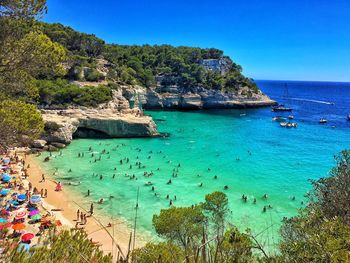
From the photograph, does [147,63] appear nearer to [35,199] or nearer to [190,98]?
[190,98]

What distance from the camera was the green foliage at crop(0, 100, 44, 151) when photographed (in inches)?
572

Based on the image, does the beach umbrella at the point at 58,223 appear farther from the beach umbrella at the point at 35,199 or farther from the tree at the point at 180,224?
the tree at the point at 180,224

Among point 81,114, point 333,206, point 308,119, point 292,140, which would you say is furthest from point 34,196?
point 308,119

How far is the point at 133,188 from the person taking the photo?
1224 inches

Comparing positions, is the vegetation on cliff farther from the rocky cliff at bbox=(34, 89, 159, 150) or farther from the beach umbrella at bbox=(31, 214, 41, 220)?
the rocky cliff at bbox=(34, 89, 159, 150)

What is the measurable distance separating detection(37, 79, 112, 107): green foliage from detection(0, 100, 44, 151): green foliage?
39048 mm

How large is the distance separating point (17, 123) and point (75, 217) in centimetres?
1166

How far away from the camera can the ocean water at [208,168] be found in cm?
2711

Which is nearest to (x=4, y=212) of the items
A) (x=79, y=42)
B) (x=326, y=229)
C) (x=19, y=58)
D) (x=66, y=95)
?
(x=19, y=58)

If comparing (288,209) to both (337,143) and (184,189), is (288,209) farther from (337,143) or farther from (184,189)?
(337,143)

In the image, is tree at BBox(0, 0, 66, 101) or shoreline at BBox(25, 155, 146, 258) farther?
shoreline at BBox(25, 155, 146, 258)

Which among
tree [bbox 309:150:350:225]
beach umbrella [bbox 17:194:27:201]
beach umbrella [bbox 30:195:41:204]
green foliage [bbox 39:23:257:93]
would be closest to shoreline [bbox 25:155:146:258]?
beach umbrella [bbox 30:195:41:204]

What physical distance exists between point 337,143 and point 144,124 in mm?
36372

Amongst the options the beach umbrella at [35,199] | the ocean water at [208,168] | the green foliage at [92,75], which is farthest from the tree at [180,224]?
the green foliage at [92,75]
